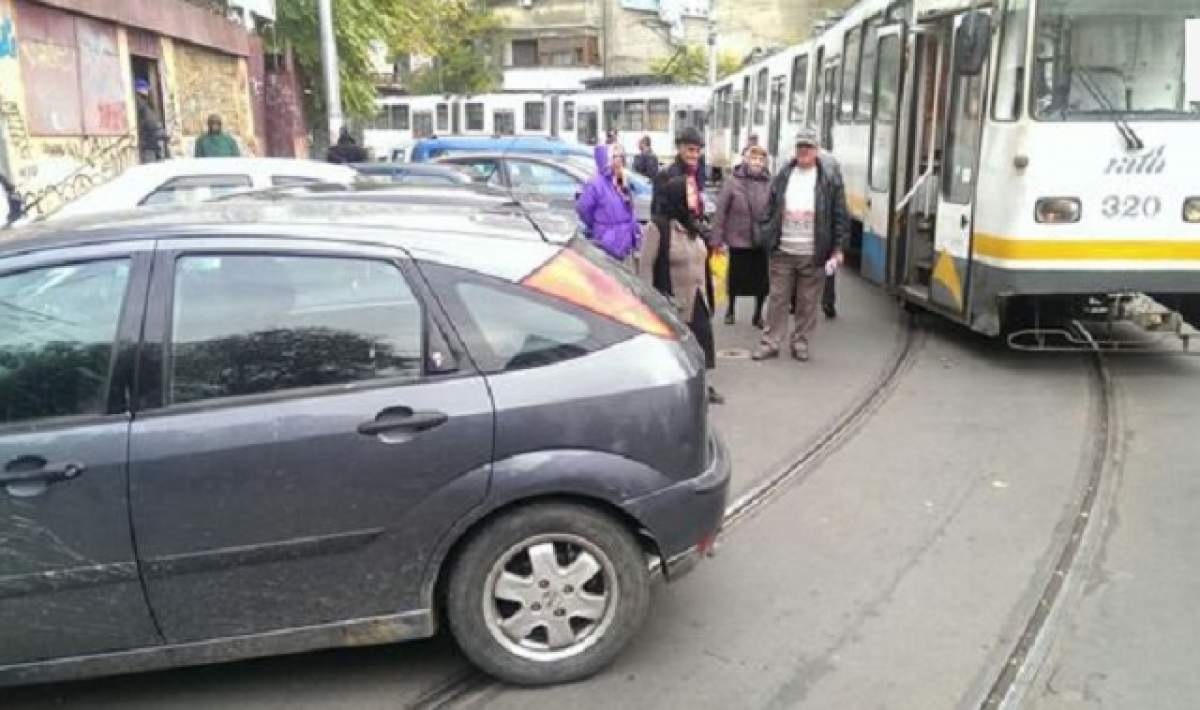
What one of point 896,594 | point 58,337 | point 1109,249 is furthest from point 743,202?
point 58,337

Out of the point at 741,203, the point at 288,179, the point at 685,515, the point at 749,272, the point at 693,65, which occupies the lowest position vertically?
the point at 749,272

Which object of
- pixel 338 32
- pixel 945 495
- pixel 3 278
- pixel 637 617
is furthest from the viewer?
pixel 338 32

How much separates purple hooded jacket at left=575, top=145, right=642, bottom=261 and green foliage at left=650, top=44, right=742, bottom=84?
127 ft

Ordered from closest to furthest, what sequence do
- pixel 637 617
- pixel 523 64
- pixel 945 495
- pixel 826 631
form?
1. pixel 637 617
2. pixel 826 631
3. pixel 945 495
4. pixel 523 64

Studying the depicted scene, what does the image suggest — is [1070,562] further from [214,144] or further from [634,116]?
[634,116]

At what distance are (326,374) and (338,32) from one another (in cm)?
2161

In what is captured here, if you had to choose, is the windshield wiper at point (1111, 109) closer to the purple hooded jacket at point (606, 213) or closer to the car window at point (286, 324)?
the purple hooded jacket at point (606, 213)

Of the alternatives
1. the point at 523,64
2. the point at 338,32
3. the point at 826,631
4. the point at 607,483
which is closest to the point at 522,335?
the point at 607,483

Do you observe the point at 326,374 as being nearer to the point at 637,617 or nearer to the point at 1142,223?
the point at 637,617

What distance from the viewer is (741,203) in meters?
9.24

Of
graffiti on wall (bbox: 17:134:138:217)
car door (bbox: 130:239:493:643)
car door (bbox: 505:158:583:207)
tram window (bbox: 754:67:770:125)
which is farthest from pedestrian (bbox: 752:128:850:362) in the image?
tram window (bbox: 754:67:770:125)

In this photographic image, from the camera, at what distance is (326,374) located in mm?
3469

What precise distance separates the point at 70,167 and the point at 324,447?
11408 millimetres

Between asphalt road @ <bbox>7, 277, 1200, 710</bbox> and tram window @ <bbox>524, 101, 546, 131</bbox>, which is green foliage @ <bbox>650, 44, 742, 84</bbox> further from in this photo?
asphalt road @ <bbox>7, 277, 1200, 710</bbox>
